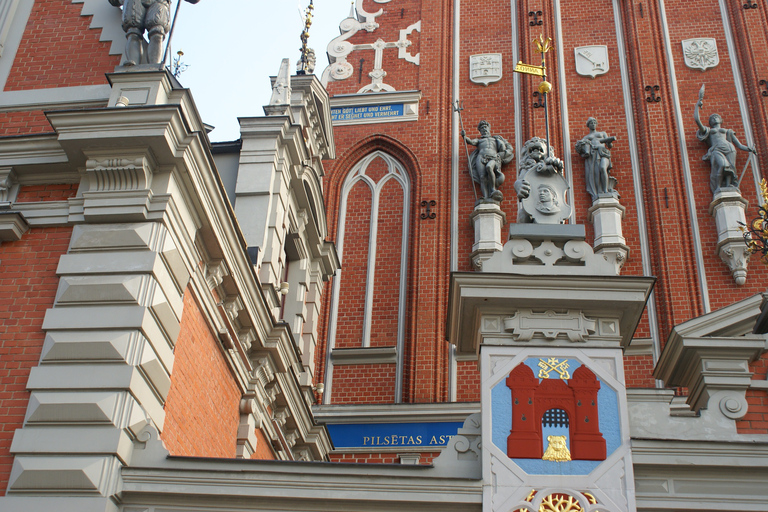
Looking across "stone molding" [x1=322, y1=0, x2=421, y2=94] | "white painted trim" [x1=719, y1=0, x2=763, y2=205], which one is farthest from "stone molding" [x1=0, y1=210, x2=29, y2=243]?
"white painted trim" [x1=719, y1=0, x2=763, y2=205]

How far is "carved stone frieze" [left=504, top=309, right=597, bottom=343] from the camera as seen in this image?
7.43 metres

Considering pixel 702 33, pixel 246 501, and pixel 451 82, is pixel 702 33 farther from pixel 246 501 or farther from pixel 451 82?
pixel 246 501

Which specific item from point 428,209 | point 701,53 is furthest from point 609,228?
point 701,53

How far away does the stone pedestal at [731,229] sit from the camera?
15.5 metres

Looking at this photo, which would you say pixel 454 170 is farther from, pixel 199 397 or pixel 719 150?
pixel 199 397

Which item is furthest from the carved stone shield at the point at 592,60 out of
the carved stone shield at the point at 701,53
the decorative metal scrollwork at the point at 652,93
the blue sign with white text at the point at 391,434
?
the blue sign with white text at the point at 391,434

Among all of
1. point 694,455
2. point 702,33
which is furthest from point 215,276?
point 702,33

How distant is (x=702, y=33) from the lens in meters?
18.4

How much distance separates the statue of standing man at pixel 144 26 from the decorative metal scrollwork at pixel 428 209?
825 centimetres

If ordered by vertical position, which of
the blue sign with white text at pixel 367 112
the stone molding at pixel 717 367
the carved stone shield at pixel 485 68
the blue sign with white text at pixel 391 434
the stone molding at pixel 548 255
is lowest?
the stone molding at pixel 717 367

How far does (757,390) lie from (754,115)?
11032 millimetres

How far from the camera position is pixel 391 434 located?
14.6 meters

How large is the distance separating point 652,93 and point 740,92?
150 centimetres

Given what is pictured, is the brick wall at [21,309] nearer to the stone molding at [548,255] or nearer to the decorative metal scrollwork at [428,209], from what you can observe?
the stone molding at [548,255]
